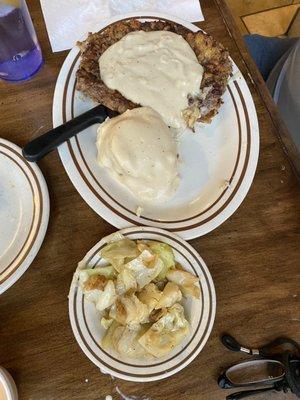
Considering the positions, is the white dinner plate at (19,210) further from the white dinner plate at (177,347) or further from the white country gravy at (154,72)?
the white country gravy at (154,72)

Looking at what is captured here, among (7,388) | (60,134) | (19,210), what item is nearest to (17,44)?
(60,134)

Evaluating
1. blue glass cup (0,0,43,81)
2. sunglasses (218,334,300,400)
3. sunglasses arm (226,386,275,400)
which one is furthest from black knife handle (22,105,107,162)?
sunglasses arm (226,386,275,400)

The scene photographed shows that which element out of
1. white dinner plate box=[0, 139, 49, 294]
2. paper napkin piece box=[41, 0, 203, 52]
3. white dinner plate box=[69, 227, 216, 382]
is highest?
paper napkin piece box=[41, 0, 203, 52]

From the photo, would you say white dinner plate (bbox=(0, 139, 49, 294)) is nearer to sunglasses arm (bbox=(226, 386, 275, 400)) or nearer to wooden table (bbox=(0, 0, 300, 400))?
wooden table (bbox=(0, 0, 300, 400))

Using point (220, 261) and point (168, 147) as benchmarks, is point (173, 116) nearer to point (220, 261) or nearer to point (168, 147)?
point (168, 147)

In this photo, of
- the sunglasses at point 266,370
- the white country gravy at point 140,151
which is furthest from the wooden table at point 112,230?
the white country gravy at point 140,151

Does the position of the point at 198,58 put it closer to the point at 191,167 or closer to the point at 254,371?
the point at 191,167
